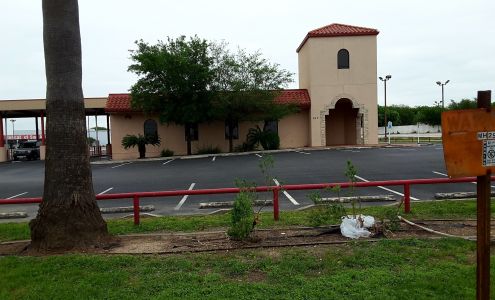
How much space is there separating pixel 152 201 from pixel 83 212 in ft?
16.9

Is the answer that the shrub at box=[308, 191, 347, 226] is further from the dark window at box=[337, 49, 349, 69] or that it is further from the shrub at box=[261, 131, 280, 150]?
the dark window at box=[337, 49, 349, 69]

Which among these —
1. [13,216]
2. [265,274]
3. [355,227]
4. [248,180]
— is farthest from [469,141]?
[248,180]

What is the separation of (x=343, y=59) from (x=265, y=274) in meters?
28.4

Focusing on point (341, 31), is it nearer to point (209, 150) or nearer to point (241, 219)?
point (209, 150)

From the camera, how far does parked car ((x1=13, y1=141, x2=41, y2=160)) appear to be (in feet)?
118

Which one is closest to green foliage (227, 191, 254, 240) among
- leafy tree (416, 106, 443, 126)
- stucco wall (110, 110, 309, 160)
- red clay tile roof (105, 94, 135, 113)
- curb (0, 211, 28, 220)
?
curb (0, 211, 28, 220)

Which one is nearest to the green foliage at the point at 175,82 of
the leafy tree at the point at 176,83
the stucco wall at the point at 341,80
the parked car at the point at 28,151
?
the leafy tree at the point at 176,83

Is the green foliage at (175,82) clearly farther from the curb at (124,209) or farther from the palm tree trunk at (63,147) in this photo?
the palm tree trunk at (63,147)

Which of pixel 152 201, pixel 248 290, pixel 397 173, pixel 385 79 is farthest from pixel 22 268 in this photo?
pixel 385 79

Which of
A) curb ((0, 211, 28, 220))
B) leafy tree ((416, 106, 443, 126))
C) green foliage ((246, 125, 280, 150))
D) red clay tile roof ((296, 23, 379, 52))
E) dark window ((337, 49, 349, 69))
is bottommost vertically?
curb ((0, 211, 28, 220))

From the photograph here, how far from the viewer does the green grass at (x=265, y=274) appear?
4609 millimetres

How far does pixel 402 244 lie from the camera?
20.5 ft

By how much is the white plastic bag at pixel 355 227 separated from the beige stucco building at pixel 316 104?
987 inches

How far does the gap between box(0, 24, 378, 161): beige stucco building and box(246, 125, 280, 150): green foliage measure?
1.57 meters
